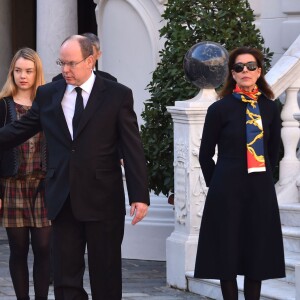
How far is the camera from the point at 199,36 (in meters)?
9.53

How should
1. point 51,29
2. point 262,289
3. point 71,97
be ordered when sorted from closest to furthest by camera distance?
point 71,97 → point 262,289 → point 51,29

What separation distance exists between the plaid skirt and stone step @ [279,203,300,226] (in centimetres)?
191

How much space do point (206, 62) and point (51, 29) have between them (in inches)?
148

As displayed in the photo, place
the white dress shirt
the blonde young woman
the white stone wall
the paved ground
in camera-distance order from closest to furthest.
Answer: the white dress shirt → the blonde young woman → the paved ground → the white stone wall

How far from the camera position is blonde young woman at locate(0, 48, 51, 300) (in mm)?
7598

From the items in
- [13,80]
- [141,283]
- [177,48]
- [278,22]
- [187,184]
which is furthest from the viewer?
[278,22]

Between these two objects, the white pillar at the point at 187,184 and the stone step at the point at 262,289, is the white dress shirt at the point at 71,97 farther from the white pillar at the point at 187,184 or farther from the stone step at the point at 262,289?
the white pillar at the point at 187,184

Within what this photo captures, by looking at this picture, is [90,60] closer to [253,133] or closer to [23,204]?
[253,133]

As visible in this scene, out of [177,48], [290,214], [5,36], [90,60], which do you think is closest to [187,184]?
[290,214]

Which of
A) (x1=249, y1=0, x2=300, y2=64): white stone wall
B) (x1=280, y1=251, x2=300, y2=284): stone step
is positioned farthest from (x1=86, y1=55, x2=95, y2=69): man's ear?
(x1=249, y1=0, x2=300, y2=64): white stone wall

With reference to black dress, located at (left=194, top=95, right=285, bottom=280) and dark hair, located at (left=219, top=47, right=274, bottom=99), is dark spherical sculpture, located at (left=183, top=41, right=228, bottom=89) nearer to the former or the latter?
dark hair, located at (left=219, top=47, right=274, bottom=99)

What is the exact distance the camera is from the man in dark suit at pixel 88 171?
21.2 ft

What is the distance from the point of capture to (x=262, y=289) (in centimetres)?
800

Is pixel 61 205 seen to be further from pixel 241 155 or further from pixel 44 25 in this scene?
pixel 44 25
